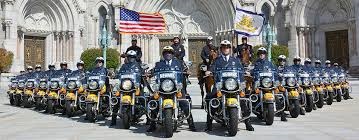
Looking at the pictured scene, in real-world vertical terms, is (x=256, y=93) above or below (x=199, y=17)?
below

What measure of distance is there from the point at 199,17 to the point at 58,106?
21.4 metres

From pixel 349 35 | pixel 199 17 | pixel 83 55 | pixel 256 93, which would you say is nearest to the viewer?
pixel 256 93

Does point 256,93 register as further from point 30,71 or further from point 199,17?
point 199,17

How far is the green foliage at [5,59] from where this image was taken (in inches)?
957

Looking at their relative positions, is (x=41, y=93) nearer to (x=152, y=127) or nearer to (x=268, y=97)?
(x=152, y=127)

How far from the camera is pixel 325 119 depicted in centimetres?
1003

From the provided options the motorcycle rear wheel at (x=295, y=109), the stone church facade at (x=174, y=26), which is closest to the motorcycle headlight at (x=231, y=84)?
the motorcycle rear wheel at (x=295, y=109)

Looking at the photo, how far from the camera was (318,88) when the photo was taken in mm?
12773

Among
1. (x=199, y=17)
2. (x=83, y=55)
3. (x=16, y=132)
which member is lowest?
(x=16, y=132)

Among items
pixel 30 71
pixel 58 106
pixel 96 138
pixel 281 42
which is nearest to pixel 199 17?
pixel 281 42

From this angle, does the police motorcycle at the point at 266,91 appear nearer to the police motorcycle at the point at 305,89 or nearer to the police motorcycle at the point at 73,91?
the police motorcycle at the point at 305,89

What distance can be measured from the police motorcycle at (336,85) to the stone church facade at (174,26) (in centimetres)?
1142

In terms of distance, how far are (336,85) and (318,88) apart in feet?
8.51

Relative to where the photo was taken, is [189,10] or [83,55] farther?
[189,10]
